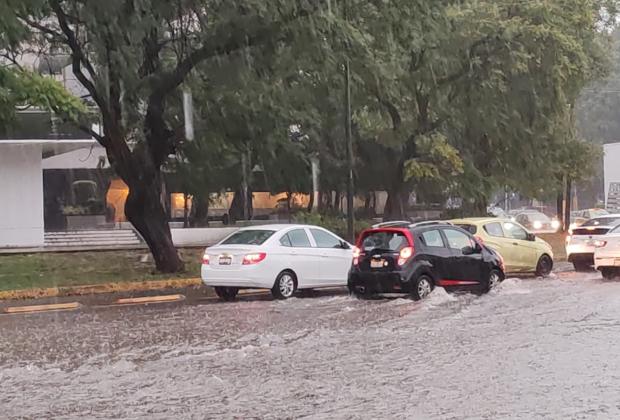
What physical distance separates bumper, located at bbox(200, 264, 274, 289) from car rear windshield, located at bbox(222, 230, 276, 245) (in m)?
0.65

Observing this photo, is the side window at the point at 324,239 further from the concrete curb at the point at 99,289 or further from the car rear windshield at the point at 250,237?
the concrete curb at the point at 99,289

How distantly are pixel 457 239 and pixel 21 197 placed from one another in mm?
17931

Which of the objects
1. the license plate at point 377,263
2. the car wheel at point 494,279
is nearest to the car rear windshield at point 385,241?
the license plate at point 377,263

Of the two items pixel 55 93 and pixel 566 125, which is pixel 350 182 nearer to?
pixel 55 93

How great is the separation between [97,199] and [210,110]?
2078 centimetres

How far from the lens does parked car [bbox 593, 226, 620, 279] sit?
65.1ft

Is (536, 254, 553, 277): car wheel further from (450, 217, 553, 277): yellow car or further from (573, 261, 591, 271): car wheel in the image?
(573, 261, 591, 271): car wheel

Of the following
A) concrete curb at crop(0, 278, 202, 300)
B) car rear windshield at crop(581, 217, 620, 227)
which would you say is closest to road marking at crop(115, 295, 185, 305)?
concrete curb at crop(0, 278, 202, 300)

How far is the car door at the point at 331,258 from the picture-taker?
18.0m

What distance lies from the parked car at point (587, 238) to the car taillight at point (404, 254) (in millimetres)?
7935

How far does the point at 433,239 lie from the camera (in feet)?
54.2

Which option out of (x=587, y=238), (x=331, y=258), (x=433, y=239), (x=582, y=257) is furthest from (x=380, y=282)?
(x=582, y=257)

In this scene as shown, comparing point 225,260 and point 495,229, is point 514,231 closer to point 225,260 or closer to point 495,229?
point 495,229

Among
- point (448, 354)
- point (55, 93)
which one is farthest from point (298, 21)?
point (448, 354)
